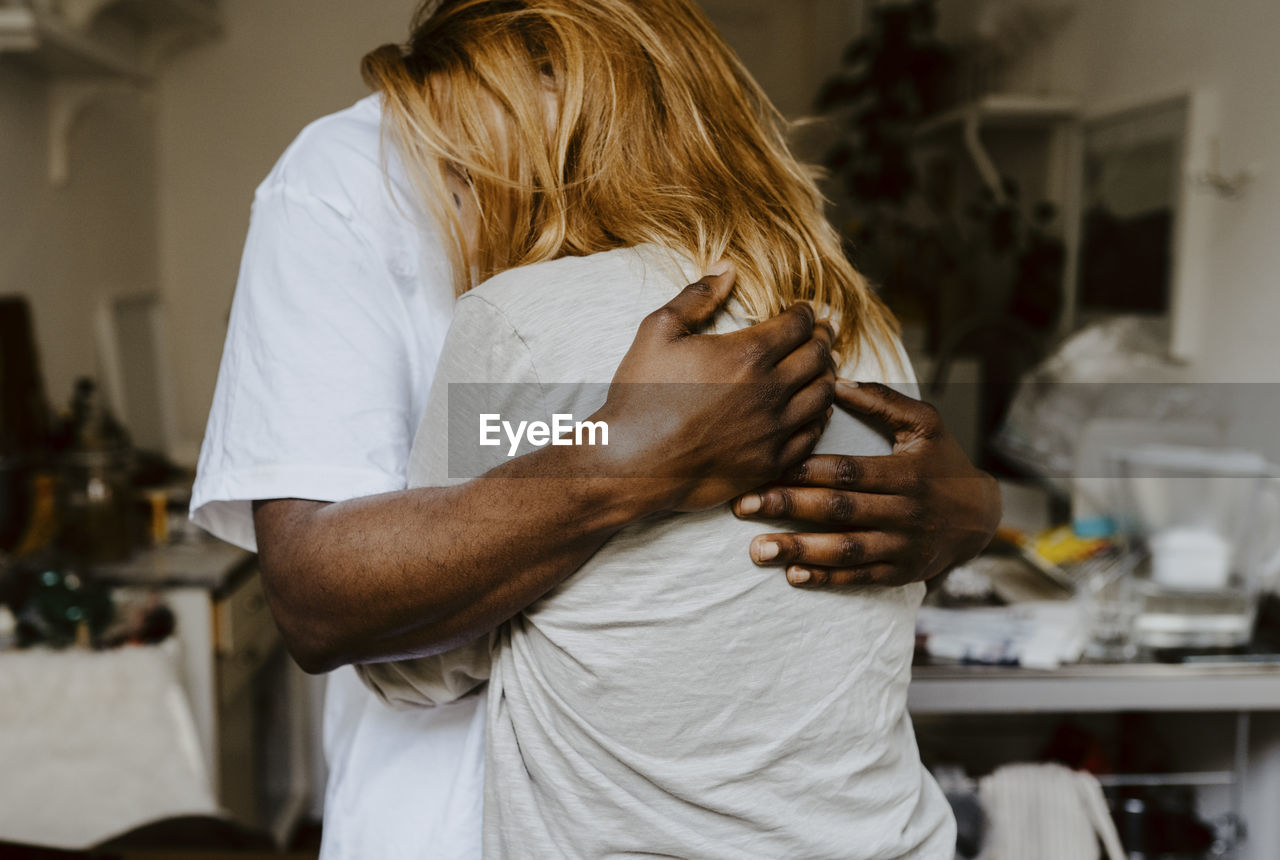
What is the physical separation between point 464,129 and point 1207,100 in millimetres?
1595

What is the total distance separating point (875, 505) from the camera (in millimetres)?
594

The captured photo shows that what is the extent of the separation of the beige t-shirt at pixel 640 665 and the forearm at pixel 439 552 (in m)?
0.03

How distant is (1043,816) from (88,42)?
2.20 metres

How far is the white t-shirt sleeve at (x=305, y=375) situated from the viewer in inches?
23.5

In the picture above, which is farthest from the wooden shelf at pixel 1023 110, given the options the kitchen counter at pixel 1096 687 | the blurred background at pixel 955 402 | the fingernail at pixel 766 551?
the fingernail at pixel 766 551

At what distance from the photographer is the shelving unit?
1.76 m

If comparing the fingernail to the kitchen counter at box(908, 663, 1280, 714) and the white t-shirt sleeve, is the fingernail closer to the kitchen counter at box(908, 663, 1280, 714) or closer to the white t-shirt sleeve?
the white t-shirt sleeve

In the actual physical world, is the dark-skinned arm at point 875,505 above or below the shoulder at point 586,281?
below

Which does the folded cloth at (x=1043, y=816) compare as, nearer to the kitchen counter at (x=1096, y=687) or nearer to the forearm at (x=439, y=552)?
the kitchen counter at (x=1096, y=687)

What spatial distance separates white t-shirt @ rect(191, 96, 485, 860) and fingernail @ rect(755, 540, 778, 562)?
23 cm

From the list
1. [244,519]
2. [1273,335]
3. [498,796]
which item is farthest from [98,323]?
[1273,335]

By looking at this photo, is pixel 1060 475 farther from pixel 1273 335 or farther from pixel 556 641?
pixel 556 641

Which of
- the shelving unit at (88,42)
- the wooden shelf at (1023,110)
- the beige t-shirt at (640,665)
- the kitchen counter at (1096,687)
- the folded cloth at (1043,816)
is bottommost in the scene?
the folded cloth at (1043,816)

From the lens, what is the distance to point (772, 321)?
548 millimetres
